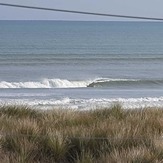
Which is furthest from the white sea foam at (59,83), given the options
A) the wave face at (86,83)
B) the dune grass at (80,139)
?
the dune grass at (80,139)

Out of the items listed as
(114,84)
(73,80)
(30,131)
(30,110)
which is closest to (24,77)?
(73,80)

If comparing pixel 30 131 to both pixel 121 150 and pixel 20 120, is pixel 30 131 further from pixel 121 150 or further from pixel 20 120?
pixel 121 150

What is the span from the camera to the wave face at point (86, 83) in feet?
90.9

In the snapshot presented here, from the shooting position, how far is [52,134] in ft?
24.6

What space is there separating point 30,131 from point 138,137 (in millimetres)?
1485

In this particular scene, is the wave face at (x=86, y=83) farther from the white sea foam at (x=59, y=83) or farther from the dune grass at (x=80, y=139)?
the dune grass at (x=80, y=139)

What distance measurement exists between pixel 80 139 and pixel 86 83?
2177cm

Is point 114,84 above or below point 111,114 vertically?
below

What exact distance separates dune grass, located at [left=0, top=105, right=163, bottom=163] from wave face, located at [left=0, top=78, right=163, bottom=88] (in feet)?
60.5

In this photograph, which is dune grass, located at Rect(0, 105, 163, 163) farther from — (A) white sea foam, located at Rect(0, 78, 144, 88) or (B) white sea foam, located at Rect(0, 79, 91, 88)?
(A) white sea foam, located at Rect(0, 78, 144, 88)

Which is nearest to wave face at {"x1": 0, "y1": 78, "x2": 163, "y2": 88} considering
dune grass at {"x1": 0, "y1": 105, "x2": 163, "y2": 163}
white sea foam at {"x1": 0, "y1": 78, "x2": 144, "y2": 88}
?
white sea foam at {"x1": 0, "y1": 78, "x2": 144, "y2": 88}

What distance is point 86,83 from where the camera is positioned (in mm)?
29250

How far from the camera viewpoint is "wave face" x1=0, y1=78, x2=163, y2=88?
27719 mm

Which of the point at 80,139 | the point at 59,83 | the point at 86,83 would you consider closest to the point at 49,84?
the point at 59,83
